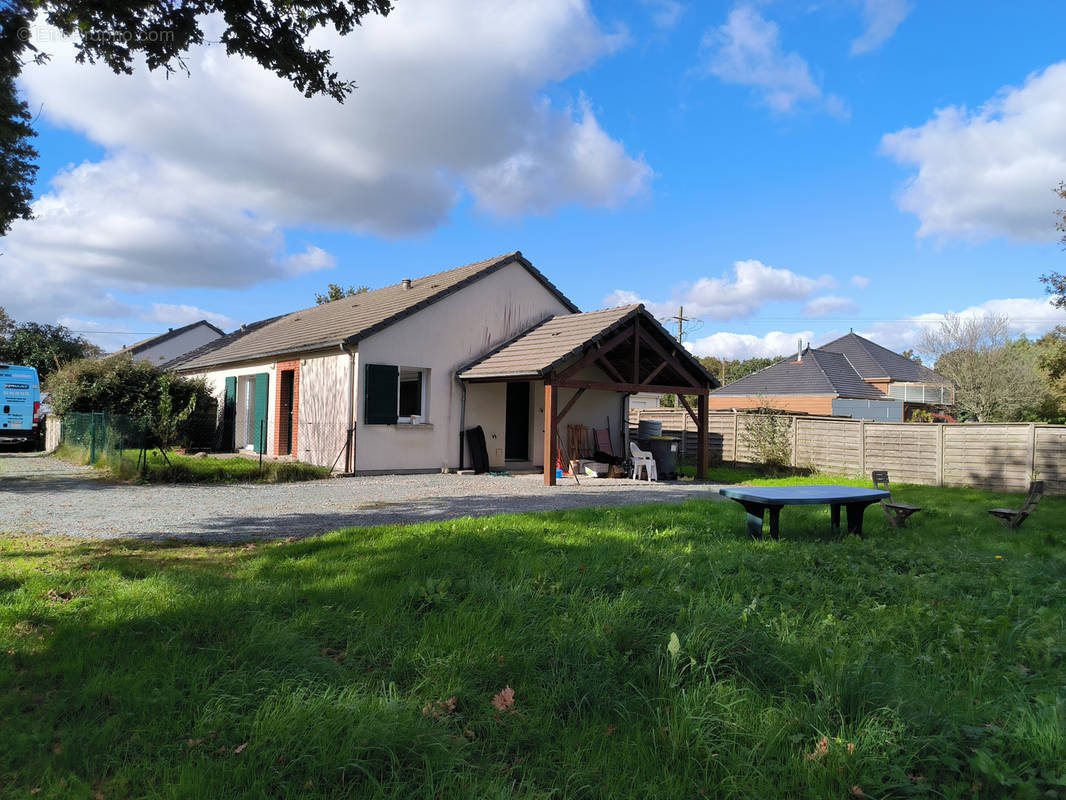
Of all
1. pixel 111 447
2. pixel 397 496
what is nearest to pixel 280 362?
pixel 111 447

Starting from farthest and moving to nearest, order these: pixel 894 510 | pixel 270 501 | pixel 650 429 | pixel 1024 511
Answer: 1. pixel 650 429
2. pixel 270 501
3. pixel 894 510
4. pixel 1024 511

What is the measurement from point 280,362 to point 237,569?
1333cm

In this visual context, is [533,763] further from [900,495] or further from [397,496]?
[900,495]

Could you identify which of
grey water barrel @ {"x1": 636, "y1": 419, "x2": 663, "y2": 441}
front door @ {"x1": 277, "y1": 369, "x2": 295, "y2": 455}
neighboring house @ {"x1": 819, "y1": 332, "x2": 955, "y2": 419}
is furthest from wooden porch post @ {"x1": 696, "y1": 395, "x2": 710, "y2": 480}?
neighboring house @ {"x1": 819, "y1": 332, "x2": 955, "y2": 419}

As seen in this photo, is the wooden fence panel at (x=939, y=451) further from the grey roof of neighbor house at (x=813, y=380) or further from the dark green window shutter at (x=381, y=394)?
the grey roof of neighbor house at (x=813, y=380)

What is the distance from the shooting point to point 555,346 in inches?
589

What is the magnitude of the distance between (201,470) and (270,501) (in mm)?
3301

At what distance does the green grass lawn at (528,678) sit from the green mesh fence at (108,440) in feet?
26.0

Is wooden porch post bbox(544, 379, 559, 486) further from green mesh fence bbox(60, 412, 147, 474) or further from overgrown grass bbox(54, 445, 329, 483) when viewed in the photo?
green mesh fence bbox(60, 412, 147, 474)

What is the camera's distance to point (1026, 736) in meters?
2.73

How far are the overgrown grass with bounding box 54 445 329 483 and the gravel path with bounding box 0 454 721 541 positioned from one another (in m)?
0.54

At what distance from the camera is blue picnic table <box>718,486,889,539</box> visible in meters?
7.03

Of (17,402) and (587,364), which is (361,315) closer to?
(587,364)

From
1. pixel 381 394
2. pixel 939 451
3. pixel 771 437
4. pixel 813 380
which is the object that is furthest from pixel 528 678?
pixel 813 380
